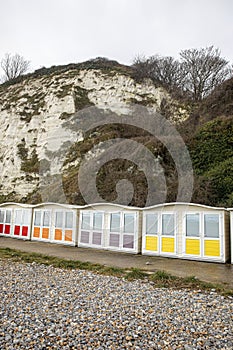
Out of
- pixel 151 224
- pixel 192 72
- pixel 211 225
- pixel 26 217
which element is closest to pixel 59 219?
pixel 26 217

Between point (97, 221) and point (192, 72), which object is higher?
point (192, 72)

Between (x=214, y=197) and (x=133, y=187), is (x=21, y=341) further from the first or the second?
(x=133, y=187)

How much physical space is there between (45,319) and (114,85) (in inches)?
1287

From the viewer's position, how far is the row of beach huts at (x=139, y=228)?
10211 millimetres

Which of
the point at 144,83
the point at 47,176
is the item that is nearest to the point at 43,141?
the point at 47,176

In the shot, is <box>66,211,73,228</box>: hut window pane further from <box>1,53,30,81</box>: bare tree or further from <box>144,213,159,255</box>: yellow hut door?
<box>1,53,30,81</box>: bare tree

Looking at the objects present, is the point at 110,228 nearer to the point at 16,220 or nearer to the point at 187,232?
the point at 187,232

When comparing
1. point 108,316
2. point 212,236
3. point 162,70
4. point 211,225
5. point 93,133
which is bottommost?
point 108,316

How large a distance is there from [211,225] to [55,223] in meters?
7.73

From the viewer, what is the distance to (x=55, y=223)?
14781 millimetres

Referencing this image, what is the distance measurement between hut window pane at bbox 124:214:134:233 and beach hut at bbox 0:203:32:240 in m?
6.16

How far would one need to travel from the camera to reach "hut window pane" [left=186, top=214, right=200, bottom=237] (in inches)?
414

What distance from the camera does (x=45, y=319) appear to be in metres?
4.45

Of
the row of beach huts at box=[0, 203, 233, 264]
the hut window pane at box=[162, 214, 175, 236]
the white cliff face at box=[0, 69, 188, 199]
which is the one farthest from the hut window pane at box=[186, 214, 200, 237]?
the white cliff face at box=[0, 69, 188, 199]
